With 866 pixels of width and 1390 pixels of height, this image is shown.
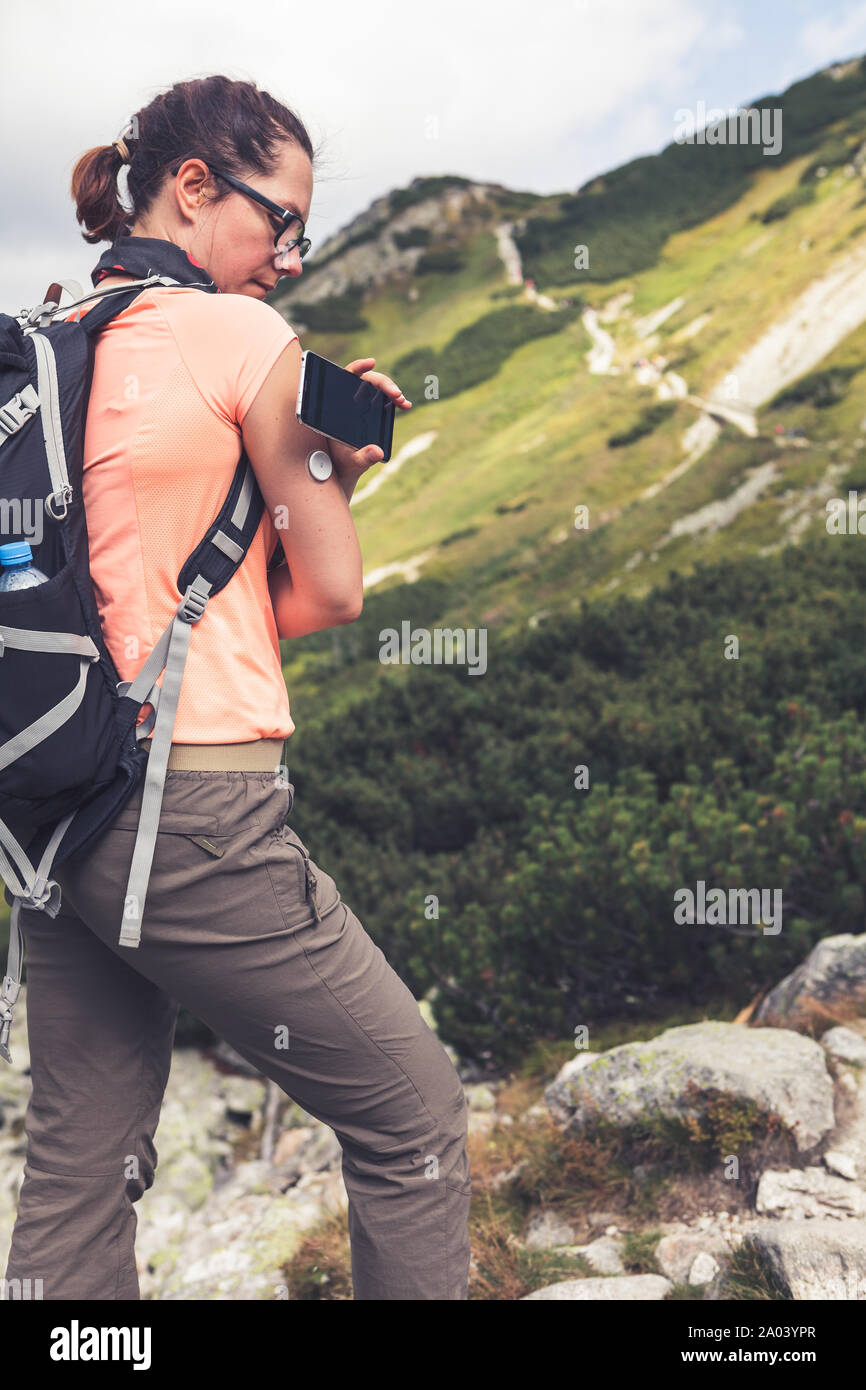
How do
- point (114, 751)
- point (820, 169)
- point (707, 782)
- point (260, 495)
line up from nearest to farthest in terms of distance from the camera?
point (114, 751) → point (260, 495) → point (707, 782) → point (820, 169)

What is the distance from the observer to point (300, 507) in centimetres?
186

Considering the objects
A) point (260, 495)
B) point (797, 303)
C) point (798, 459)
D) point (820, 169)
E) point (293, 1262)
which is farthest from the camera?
point (820, 169)

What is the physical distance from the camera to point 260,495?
6.30 feet

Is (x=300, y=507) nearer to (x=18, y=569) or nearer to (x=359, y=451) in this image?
(x=359, y=451)

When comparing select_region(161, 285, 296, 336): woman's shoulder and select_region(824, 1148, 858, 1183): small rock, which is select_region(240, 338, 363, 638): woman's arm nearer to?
select_region(161, 285, 296, 336): woman's shoulder

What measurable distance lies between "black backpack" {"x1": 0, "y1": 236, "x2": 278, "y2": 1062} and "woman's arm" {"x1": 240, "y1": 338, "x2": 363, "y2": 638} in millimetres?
74

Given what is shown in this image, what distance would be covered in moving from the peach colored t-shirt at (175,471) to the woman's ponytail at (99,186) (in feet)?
1.41

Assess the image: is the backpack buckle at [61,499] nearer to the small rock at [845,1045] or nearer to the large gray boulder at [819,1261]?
the large gray boulder at [819,1261]

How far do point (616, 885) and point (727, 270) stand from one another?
4300 centimetres

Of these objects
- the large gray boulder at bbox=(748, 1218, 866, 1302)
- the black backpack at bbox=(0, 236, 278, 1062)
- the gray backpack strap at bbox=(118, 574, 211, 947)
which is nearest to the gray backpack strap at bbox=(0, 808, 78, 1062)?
the black backpack at bbox=(0, 236, 278, 1062)

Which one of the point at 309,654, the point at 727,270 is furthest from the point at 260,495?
the point at 727,270

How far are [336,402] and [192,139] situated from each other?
704 mm

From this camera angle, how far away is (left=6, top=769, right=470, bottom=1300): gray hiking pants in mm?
1817

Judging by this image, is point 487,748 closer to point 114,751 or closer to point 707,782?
point 707,782
